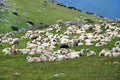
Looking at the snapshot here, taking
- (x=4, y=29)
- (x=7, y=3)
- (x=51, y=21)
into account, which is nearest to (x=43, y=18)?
(x=51, y=21)

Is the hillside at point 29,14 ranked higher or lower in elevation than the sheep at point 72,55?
lower

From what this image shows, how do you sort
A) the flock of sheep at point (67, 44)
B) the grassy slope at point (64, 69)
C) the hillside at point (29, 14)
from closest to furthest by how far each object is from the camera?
the grassy slope at point (64, 69), the flock of sheep at point (67, 44), the hillside at point (29, 14)

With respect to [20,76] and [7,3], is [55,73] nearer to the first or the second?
[20,76]

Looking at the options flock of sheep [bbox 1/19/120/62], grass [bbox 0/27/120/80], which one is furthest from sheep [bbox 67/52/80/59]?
grass [bbox 0/27/120/80]

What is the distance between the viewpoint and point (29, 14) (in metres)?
143

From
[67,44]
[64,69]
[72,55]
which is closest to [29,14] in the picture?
[67,44]

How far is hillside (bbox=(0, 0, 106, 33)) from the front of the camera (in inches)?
4846

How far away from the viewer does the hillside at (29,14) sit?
123m

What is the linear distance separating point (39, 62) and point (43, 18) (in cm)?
11080

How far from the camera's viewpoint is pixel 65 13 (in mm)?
167750

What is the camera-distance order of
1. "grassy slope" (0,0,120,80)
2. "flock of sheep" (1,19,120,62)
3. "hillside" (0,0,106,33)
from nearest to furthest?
"grassy slope" (0,0,120,80) < "flock of sheep" (1,19,120,62) < "hillside" (0,0,106,33)

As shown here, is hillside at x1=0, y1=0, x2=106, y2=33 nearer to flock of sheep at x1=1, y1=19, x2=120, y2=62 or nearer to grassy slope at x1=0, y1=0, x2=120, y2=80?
flock of sheep at x1=1, y1=19, x2=120, y2=62

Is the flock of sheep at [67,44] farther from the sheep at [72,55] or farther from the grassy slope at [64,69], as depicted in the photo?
the grassy slope at [64,69]

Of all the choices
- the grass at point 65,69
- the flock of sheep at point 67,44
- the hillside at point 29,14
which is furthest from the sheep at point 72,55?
the hillside at point 29,14
